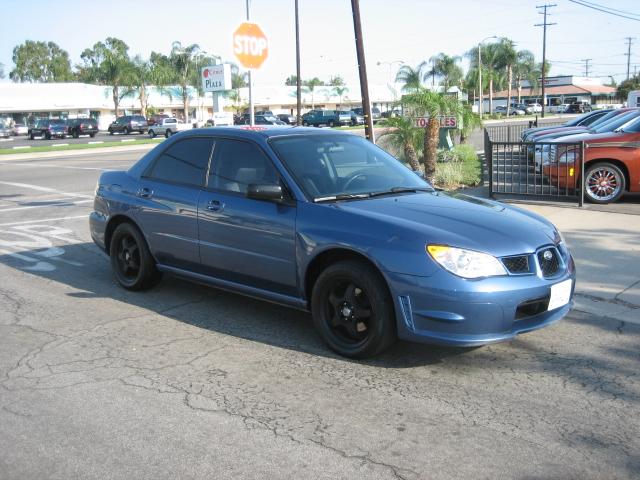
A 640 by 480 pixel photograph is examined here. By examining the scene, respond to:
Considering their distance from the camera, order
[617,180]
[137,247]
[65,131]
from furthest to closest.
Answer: [65,131] → [617,180] → [137,247]

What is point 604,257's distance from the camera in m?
7.83

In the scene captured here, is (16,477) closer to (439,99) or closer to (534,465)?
(534,465)

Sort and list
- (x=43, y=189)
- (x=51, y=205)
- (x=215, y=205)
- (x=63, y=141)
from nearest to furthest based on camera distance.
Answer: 1. (x=215, y=205)
2. (x=51, y=205)
3. (x=43, y=189)
4. (x=63, y=141)

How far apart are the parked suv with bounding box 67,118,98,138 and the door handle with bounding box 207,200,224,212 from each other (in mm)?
54571

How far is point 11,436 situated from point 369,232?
257 cm

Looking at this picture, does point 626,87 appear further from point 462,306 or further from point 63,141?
point 462,306

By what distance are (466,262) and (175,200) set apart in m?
2.96

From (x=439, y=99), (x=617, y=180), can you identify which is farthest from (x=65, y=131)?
(x=617, y=180)

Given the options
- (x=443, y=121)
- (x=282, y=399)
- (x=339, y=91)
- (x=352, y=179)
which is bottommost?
(x=282, y=399)

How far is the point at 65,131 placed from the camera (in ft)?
185

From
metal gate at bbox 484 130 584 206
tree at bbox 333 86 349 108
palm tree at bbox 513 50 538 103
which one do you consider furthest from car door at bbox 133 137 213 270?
tree at bbox 333 86 349 108

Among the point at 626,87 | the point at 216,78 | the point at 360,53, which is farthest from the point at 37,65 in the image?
the point at 360,53

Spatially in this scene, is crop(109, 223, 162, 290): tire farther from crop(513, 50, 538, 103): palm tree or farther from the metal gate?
crop(513, 50, 538, 103): palm tree

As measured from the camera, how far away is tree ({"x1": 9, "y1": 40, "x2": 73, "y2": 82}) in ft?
406
